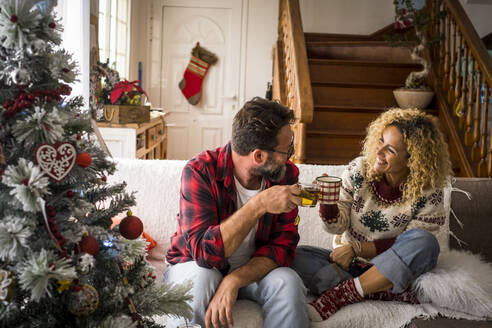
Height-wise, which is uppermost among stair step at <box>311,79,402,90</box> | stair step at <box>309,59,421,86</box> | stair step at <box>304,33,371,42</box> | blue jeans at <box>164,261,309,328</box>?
stair step at <box>304,33,371,42</box>

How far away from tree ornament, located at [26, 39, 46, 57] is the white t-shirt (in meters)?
0.95

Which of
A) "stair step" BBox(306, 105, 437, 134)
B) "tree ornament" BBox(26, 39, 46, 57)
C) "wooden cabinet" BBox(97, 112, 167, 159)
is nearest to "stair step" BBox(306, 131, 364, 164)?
"stair step" BBox(306, 105, 437, 134)

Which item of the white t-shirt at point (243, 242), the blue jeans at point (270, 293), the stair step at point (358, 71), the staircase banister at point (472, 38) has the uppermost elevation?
the staircase banister at point (472, 38)

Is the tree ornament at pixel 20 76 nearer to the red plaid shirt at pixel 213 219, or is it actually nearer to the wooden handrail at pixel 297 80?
the red plaid shirt at pixel 213 219

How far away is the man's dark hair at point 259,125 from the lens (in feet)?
5.74

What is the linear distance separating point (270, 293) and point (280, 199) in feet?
1.04

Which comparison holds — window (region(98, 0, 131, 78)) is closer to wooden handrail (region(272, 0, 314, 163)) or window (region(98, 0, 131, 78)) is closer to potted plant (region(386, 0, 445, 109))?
wooden handrail (region(272, 0, 314, 163))

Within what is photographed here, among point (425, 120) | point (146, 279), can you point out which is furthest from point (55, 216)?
point (425, 120)

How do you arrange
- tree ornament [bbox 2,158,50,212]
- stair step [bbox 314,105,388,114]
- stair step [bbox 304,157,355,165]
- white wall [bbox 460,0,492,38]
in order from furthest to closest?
1. white wall [bbox 460,0,492,38]
2. stair step [bbox 314,105,388,114]
3. stair step [bbox 304,157,355,165]
4. tree ornament [bbox 2,158,50,212]

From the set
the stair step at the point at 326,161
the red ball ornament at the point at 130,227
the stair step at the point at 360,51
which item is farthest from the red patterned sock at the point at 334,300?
the stair step at the point at 360,51

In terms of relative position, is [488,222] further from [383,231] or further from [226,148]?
[226,148]

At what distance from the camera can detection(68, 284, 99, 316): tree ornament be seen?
109 cm

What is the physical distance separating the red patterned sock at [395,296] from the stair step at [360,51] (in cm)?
371

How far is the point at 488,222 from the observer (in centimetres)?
238
